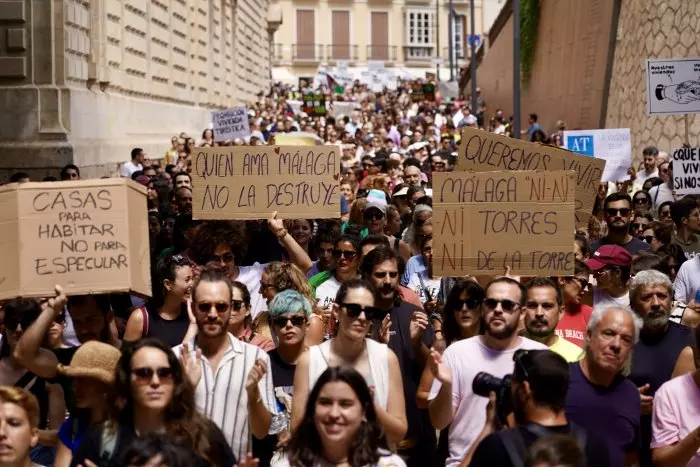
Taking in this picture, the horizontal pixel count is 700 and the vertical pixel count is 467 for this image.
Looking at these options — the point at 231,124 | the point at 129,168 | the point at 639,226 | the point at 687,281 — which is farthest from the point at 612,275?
the point at 129,168

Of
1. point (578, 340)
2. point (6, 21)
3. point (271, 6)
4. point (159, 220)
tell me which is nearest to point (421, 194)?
point (159, 220)

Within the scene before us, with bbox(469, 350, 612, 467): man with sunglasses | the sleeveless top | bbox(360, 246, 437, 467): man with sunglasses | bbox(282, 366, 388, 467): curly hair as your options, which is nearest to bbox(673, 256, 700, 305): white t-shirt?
bbox(360, 246, 437, 467): man with sunglasses

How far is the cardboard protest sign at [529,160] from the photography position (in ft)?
35.1

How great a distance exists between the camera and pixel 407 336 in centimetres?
785

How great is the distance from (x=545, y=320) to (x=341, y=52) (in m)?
85.7

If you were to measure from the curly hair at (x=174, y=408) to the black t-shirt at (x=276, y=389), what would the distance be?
1247 millimetres

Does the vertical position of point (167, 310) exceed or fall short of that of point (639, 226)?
it falls short

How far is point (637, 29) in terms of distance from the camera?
83.0 feet

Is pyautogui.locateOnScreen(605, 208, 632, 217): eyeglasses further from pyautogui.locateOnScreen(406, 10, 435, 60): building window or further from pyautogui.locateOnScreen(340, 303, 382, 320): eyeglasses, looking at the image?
pyautogui.locateOnScreen(406, 10, 435, 60): building window

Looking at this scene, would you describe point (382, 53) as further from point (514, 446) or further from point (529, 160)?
point (514, 446)

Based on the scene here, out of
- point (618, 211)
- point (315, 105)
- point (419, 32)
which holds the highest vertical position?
point (419, 32)

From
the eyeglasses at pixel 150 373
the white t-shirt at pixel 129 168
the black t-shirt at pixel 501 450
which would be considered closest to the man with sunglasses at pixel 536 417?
the black t-shirt at pixel 501 450

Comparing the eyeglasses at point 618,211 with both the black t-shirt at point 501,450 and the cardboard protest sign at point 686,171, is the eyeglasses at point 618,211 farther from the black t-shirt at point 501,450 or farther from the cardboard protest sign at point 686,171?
the black t-shirt at point 501,450

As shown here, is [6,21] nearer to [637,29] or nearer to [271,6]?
[637,29]
